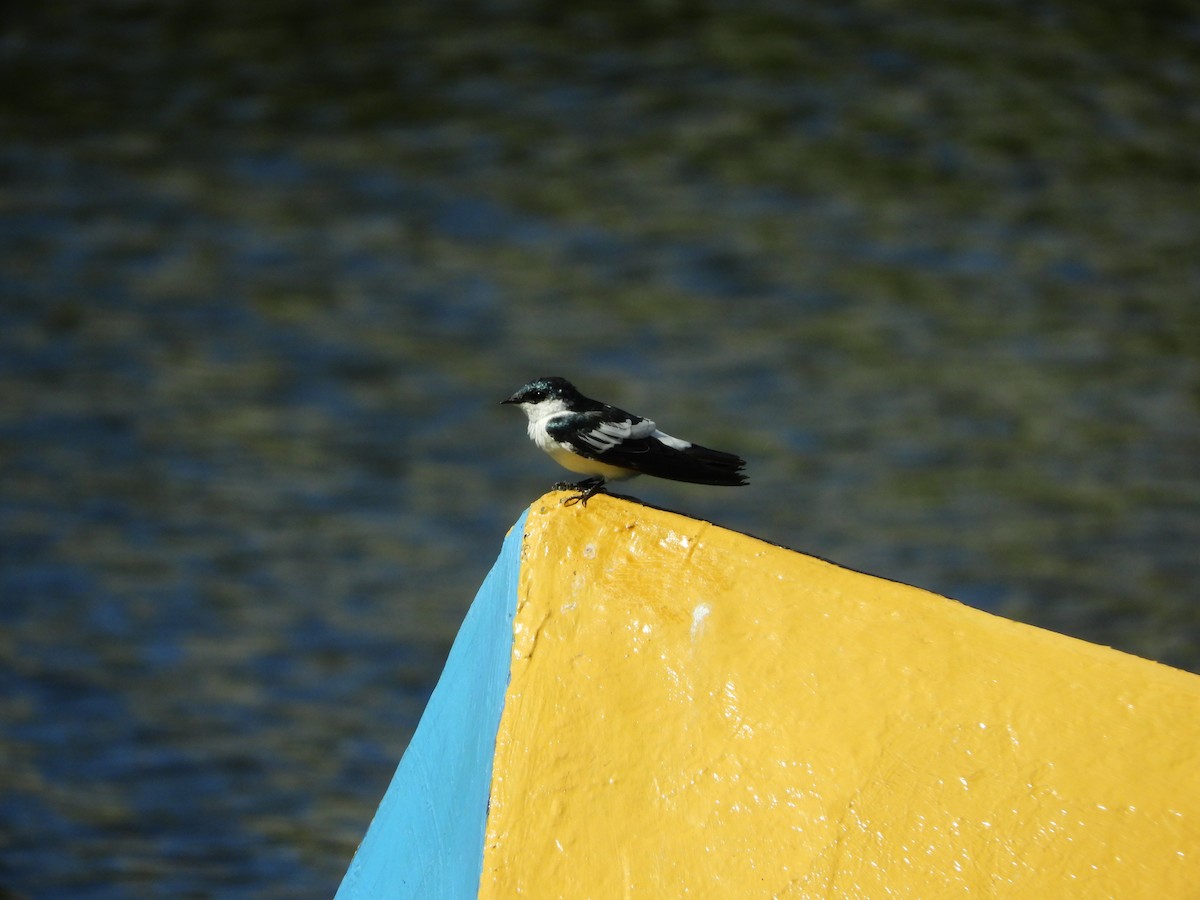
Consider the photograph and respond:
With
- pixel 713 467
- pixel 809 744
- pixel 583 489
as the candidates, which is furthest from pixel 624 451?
pixel 809 744

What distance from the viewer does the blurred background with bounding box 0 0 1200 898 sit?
26.4 feet

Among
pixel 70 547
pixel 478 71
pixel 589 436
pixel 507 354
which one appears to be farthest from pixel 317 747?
pixel 478 71

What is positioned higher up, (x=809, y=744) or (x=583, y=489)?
(x=583, y=489)

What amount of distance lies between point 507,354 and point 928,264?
3.02 metres

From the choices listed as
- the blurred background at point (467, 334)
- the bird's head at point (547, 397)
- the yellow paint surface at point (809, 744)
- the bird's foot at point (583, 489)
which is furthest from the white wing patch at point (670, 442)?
the blurred background at point (467, 334)

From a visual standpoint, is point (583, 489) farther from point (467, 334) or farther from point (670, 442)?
point (467, 334)

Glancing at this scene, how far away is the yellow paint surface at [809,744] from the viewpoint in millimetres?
2402

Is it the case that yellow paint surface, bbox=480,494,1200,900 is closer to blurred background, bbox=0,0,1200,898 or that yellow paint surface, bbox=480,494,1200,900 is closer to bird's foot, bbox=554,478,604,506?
bird's foot, bbox=554,478,604,506

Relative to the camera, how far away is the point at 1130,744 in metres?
2.44

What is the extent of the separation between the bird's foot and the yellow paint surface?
139 mm

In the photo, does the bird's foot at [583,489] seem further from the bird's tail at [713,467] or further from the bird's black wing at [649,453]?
the bird's tail at [713,467]

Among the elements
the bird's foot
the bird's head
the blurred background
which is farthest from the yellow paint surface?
the blurred background

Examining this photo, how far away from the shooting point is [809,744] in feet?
8.36

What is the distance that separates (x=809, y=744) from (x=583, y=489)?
2.74 ft
